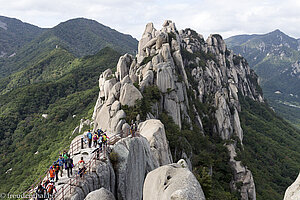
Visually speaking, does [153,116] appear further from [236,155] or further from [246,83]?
[246,83]

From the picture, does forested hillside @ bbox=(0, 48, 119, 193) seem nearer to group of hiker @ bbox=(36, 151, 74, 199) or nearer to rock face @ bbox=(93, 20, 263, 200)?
rock face @ bbox=(93, 20, 263, 200)

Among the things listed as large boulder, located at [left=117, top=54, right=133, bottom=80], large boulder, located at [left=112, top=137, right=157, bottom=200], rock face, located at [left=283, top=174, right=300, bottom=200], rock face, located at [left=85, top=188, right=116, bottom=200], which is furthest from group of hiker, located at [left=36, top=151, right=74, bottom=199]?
large boulder, located at [left=117, top=54, right=133, bottom=80]

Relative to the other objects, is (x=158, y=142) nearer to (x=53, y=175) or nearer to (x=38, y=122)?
(x=53, y=175)

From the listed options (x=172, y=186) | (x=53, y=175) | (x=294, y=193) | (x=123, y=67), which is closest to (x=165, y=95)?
(x=123, y=67)

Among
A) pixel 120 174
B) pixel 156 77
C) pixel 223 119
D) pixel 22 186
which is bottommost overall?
pixel 22 186

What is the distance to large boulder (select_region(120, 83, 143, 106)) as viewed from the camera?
114 feet

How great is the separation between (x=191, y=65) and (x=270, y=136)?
42.8m

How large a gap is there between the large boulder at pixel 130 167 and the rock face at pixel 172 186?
394 cm

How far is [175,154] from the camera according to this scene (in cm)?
3403

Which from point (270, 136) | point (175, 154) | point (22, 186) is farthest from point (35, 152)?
point (270, 136)

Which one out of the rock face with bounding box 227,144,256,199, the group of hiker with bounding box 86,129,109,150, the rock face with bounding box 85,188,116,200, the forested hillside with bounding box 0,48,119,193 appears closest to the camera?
the rock face with bounding box 85,188,116,200

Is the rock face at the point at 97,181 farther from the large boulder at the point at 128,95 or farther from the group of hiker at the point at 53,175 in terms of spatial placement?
the large boulder at the point at 128,95

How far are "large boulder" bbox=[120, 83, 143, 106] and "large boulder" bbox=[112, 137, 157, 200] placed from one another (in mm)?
14593

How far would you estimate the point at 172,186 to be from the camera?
11.1 m
